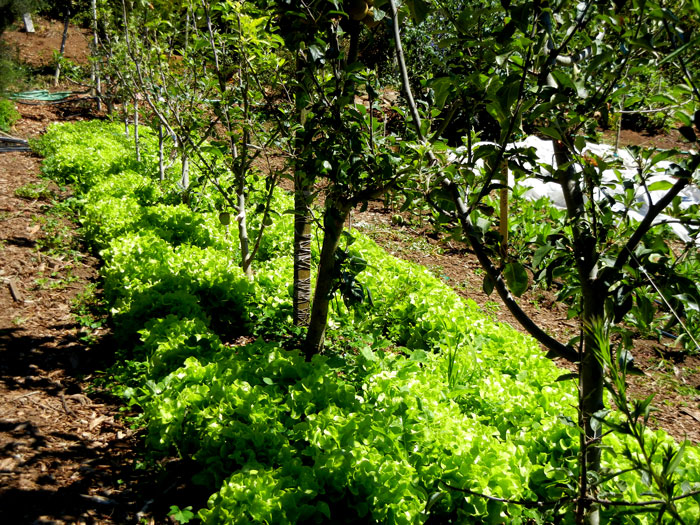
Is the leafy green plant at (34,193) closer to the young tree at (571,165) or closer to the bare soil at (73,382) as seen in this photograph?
the bare soil at (73,382)

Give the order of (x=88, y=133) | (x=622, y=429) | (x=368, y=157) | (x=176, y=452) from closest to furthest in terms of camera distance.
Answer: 1. (x=622, y=429)
2. (x=368, y=157)
3. (x=176, y=452)
4. (x=88, y=133)

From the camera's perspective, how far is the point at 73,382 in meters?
3.43

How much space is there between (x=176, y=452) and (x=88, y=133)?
351 inches

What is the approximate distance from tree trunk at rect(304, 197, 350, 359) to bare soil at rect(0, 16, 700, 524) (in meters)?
0.81

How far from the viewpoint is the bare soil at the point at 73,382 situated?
2.40m

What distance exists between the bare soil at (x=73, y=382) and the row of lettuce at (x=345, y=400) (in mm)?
209

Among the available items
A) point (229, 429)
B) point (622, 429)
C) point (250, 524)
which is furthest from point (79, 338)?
point (622, 429)

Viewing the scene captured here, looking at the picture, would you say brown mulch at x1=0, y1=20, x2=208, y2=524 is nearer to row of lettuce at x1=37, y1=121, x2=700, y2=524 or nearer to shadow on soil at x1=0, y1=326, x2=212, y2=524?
shadow on soil at x1=0, y1=326, x2=212, y2=524

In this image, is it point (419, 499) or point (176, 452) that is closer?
point (419, 499)

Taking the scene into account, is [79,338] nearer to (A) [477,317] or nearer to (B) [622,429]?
(A) [477,317]

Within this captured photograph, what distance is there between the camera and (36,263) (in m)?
5.11

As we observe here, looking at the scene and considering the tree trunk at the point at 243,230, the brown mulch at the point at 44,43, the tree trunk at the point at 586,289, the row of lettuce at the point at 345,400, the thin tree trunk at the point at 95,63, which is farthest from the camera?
the brown mulch at the point at 44,43

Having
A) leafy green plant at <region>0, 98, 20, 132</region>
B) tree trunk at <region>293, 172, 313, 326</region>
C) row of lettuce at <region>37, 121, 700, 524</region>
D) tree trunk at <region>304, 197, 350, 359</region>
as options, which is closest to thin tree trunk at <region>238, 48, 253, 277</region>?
row of lettuce at <region>37, 121, 700, 524</region>

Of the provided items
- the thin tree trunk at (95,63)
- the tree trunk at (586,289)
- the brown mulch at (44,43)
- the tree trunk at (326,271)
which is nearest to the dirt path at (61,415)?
the tree trunk at (326,271)
